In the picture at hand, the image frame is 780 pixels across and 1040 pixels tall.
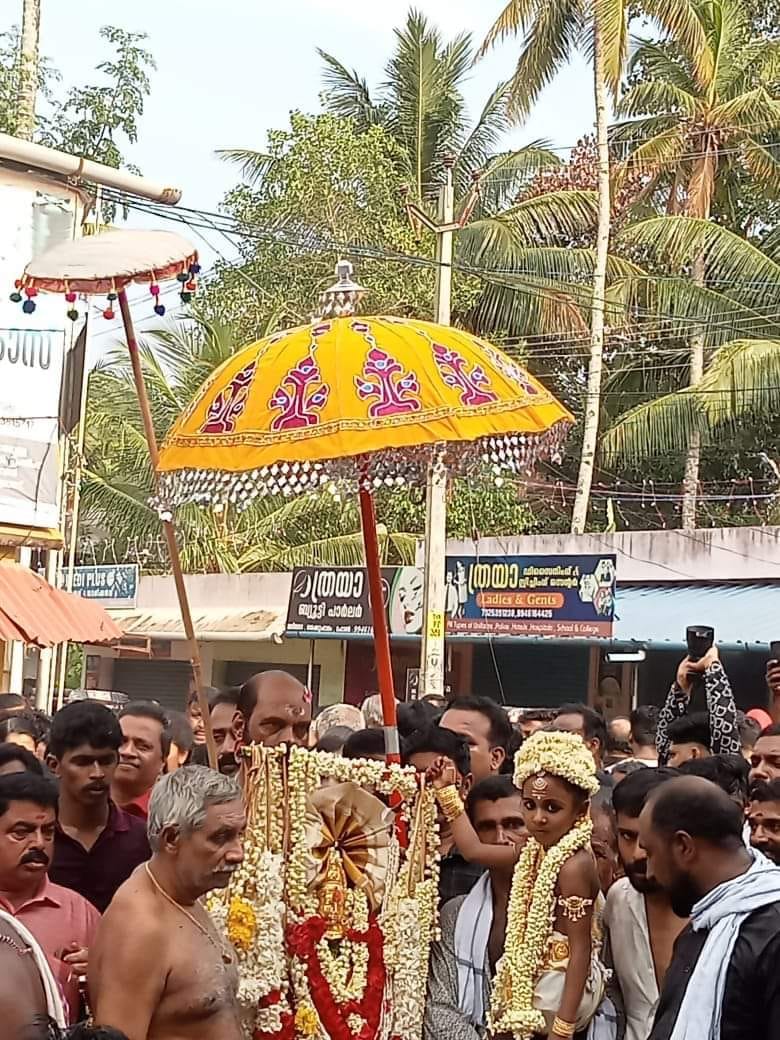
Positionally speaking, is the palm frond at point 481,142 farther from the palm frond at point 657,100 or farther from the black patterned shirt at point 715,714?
the black patterned shirt at point 715,714

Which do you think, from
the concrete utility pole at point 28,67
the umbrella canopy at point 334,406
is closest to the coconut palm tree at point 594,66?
the concrete utility pole at point 28,67

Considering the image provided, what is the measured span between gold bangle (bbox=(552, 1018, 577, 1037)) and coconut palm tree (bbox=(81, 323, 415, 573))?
18.7 meters

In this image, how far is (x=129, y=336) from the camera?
529cm

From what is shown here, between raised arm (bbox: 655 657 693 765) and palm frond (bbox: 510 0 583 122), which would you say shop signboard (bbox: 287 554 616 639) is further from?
raised arm (bbox: 655 657 693 765)

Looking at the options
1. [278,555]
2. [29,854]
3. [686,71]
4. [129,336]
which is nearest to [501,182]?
[686,71]

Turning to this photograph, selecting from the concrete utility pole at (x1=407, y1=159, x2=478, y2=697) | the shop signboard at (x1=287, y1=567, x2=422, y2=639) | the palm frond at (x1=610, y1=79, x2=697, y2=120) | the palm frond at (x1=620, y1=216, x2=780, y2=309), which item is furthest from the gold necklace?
the palm frond at (x1=610, y1=79, x2=697, y2=120)

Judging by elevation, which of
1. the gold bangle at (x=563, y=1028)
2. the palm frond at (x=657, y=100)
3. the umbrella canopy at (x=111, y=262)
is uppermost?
the palm frond at (x=657, y=100)

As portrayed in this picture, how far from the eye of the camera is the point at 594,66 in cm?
2352

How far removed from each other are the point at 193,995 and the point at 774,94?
23.3 metres

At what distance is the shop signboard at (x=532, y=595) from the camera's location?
16.9m

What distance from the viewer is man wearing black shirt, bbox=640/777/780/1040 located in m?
3.32

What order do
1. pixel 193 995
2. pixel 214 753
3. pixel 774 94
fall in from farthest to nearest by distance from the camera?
pixel 774 94 → pixel 214 753 → pixel 193 995

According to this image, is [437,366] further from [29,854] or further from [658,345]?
[658,345]

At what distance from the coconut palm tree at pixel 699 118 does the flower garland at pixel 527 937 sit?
18740 mm
